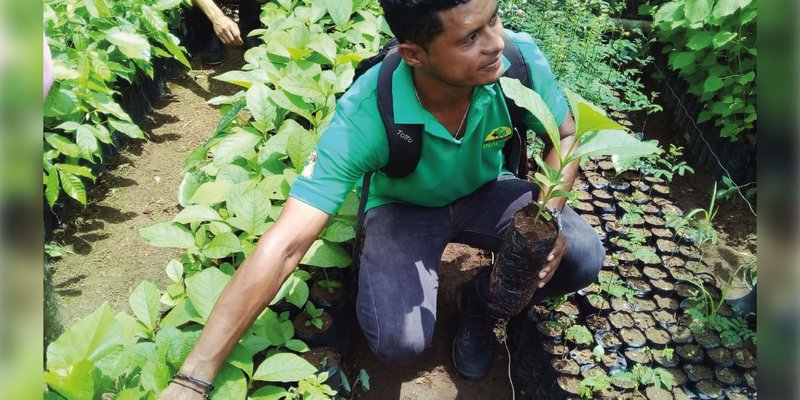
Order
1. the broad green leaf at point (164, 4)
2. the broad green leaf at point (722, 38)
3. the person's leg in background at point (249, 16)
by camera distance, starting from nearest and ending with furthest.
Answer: the broad green leaf at point (722, 38)
the broad green leaf at point (164, 4)
the person's leg in background at point (249, 16)

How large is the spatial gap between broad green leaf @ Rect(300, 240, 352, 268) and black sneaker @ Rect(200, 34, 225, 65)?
307 centimetres

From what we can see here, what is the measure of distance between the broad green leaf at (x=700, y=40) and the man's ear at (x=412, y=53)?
2267mm

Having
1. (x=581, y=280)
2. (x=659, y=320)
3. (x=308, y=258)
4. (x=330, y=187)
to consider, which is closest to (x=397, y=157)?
(x=330, y=187)

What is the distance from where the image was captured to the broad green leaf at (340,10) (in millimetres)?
3150

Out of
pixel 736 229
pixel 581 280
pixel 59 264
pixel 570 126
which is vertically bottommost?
pixel 736 229

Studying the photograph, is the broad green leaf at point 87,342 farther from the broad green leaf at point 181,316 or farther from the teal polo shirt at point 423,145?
the teal polo shirt at point 423,145

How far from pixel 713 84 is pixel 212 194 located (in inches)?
107

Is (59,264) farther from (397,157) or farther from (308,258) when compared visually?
(397,157)

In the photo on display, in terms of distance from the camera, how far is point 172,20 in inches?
173

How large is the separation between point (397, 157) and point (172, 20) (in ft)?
10.2

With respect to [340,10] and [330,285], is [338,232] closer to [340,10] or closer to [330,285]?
[330,285]

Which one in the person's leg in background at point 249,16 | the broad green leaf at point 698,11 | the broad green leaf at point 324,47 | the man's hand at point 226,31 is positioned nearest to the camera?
the broad green leaf at point 324,47

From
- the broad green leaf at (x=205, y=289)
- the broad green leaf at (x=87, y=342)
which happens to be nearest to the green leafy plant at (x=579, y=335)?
the broad green leaf at (x=205, y=289)

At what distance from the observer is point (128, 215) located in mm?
3369
